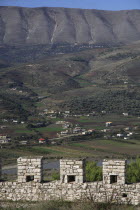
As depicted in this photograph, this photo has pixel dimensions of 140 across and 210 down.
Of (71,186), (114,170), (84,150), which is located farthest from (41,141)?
(114,170)

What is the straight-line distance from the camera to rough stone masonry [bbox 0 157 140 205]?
43.9 ft

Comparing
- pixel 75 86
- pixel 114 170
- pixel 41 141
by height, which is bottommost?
pixel 114 170

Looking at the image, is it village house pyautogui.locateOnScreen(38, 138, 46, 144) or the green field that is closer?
the green field

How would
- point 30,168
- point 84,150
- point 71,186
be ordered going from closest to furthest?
point 71,186, point 30,168, point 84,150

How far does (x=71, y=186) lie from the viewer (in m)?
13.7

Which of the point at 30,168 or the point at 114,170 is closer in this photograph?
the point at 114,170

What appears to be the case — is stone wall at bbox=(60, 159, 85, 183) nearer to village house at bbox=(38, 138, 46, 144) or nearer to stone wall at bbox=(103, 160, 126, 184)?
stone wall at bbox=(103, 160, 126, 184)

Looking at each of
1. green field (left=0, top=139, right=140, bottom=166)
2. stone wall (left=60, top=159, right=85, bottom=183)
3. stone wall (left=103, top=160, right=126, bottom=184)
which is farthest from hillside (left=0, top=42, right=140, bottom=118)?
stone wall (left=103, top=160, right=126, bottom=184)

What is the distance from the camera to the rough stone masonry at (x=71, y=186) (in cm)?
1338

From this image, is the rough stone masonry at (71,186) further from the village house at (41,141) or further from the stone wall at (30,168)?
the village house at (41,141)

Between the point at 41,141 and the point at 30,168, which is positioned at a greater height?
the point at 41,141

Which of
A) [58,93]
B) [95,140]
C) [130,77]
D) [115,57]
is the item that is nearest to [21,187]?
[95,140]

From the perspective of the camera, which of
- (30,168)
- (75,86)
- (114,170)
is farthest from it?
(75,86)

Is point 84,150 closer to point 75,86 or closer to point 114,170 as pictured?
point 114,170
